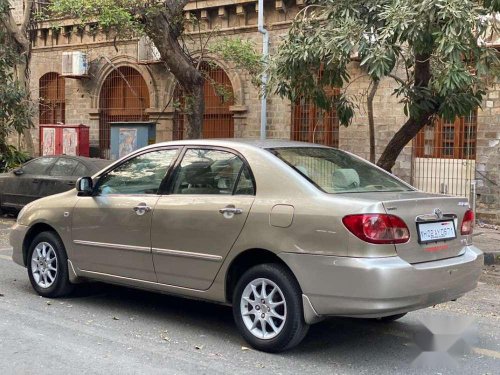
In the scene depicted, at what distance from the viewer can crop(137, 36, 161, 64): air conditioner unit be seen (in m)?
17.6

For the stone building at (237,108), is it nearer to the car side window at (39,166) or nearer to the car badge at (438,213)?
the car side window at (39,166)

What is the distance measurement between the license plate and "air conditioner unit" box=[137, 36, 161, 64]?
13722 mm

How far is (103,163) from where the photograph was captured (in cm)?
1249

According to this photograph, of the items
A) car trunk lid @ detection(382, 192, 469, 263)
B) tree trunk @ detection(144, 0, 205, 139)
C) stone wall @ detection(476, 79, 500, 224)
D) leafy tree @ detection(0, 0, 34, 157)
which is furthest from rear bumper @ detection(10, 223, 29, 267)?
stone wall @ detection(476, 79, 500, 224)

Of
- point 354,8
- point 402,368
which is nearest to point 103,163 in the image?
point 354,8

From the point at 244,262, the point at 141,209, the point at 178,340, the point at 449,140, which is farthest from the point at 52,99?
the point at 244,262

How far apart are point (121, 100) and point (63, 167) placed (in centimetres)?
692

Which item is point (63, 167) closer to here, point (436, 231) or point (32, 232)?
point (32, 232)

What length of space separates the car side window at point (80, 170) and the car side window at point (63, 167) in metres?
0.10

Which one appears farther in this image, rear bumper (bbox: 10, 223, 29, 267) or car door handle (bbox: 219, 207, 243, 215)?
rear bumper (bbox: 10, 223, 29, 267)

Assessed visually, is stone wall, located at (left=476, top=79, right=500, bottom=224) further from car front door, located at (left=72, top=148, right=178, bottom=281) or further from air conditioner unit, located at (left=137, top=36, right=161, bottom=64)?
car front door, located at (left=72, top=148, right=178, bottom=281)

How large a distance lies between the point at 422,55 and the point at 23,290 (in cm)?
571

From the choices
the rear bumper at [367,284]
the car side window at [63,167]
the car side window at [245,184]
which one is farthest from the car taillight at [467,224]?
the car side window at [63,167]

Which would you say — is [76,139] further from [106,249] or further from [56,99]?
[106,249]
